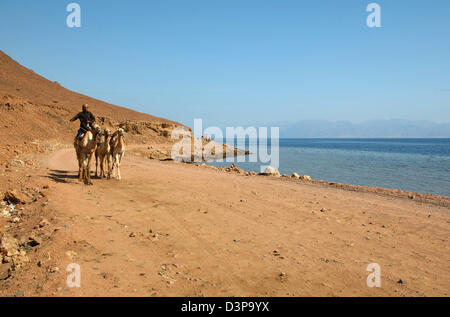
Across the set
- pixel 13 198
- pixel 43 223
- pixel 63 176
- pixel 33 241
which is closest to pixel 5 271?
pixel 33 241

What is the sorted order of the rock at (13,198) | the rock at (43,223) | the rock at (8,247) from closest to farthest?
the rock at (8,247), the rock at (43,223), the rock at (13,198)

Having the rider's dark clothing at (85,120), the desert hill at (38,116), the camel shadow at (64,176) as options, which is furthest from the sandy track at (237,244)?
the desert hill at (38,116)

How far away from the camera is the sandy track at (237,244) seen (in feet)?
17.1

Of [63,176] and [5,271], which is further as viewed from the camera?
[63,176]

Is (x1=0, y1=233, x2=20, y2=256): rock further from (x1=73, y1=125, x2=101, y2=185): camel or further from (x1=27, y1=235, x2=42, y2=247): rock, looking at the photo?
(x1=73, y1=125, x2=101, y2=185): camel

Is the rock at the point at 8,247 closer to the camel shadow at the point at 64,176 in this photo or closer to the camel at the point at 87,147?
the camel shadow at the point at 64,176

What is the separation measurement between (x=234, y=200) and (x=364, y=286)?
596 cm

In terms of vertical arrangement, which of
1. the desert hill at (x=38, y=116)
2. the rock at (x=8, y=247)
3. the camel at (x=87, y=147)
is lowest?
the rock at (x=8, y=247)

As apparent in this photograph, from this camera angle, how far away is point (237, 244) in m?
6.98

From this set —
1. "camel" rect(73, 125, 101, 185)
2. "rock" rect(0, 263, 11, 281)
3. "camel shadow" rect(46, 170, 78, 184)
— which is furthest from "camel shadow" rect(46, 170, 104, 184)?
"rock" rect(0, 263, 11, 281)

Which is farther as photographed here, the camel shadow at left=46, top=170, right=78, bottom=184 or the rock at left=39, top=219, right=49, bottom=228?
the camel shadow at left=46, top=170, right=78, bottom=184

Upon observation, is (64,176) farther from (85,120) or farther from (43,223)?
(43,223)

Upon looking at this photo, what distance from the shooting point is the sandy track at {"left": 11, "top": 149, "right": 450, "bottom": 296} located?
5.21 metres
